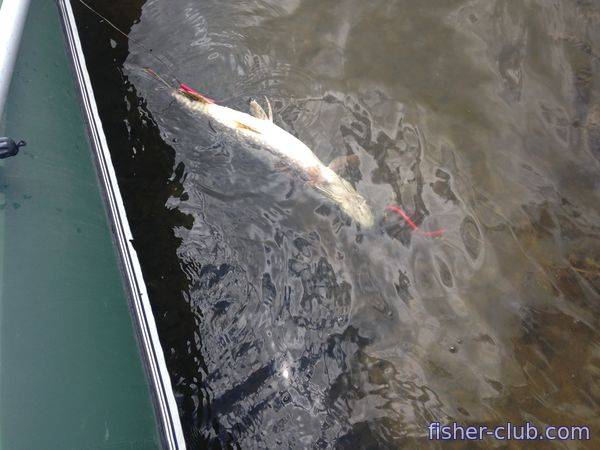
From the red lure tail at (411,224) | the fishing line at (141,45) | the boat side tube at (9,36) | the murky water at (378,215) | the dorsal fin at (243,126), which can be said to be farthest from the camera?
the fishing line at (141,45)

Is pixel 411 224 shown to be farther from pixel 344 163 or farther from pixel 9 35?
pixel 9 35

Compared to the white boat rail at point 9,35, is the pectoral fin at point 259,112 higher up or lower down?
lower down

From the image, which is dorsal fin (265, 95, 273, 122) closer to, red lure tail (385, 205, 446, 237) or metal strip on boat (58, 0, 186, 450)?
red lure tail (385, 205, 446, 237)

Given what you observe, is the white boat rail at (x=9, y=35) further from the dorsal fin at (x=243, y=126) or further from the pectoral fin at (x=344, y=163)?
the pectoral fin at (x=344, y=163)

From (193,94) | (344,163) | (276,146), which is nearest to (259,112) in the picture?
(276,146)

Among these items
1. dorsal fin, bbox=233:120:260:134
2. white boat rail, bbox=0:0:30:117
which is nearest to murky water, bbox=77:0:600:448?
dorsal fin, bbox=233:120:260:134

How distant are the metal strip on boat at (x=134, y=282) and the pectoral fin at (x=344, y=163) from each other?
193 cm

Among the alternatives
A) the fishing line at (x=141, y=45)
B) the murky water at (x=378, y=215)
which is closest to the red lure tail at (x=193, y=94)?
the murky water at (x=378, y=215)

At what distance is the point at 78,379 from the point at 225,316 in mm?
1609

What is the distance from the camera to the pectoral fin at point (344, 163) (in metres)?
4.61

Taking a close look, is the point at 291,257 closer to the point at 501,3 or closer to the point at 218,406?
the point at 218,406

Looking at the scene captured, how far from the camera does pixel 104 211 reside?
11.6 ft

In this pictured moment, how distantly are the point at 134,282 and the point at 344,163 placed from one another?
2.19m

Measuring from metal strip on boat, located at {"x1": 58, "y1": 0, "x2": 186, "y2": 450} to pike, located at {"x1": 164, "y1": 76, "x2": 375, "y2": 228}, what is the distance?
3.84 feet
